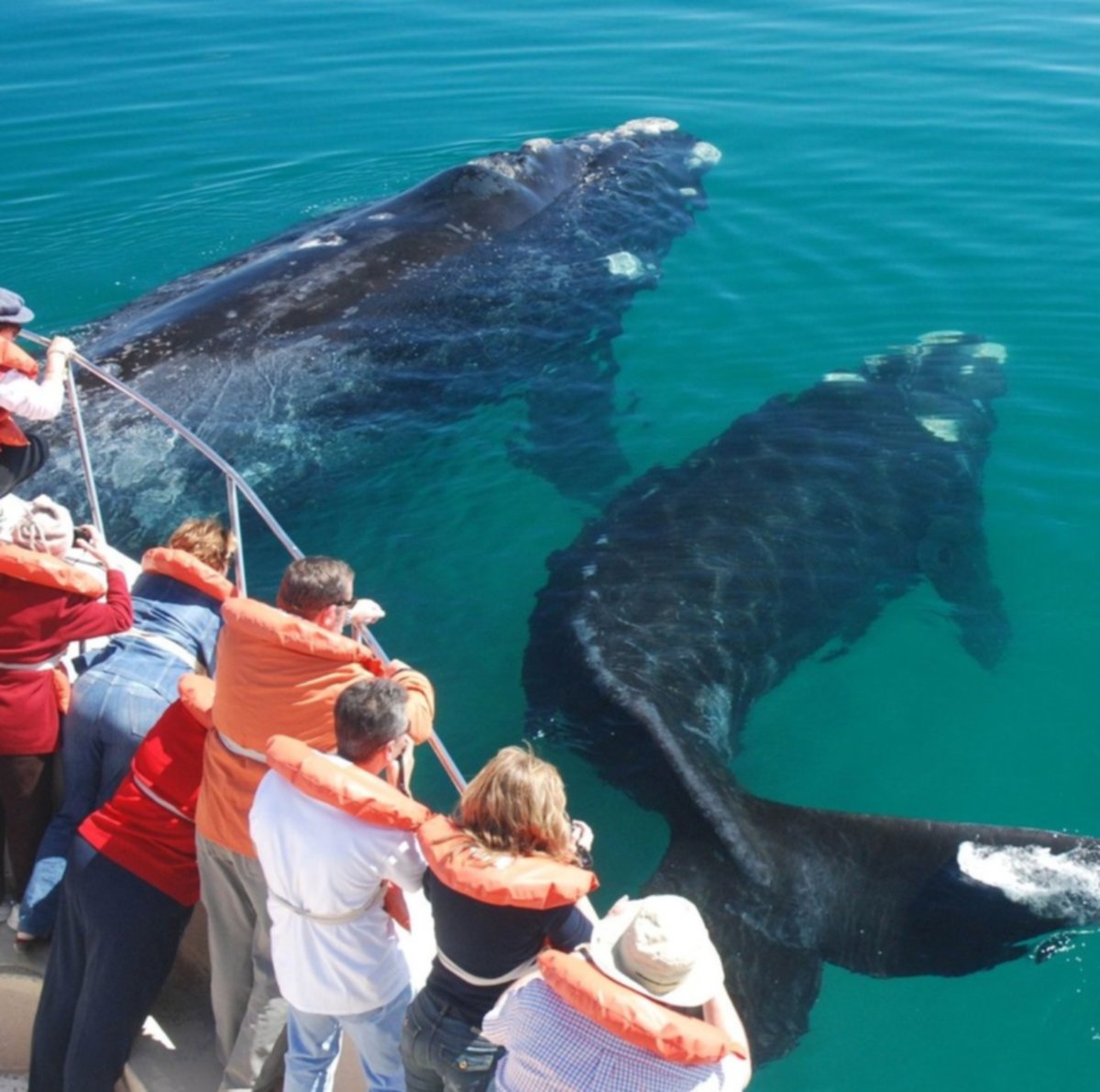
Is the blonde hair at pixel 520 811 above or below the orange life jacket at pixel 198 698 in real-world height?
above

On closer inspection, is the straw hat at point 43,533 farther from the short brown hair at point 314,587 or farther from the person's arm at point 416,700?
the person's arm at point 416,700

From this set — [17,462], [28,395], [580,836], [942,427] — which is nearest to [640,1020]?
[580,836]

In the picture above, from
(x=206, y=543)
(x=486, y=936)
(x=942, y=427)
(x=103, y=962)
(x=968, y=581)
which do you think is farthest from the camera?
(x=942, y=427)

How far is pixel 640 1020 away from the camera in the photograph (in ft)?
13.4

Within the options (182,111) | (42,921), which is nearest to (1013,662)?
(42,921)

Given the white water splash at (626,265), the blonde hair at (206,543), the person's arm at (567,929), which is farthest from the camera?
the white water splash at (626,265)

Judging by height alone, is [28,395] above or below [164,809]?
above

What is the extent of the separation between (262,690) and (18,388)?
3408 mm

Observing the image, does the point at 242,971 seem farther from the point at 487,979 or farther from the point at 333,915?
the point at 487,979

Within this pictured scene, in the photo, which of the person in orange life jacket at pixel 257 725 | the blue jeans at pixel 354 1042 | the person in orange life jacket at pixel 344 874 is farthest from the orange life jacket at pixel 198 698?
the blue jeans at pixel 354 1042

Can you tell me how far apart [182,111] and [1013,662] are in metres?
18.4

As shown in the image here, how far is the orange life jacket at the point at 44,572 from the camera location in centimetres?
578

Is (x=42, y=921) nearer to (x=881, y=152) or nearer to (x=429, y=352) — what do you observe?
(x=429, y=352)

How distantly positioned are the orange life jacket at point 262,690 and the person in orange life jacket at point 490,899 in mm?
878
